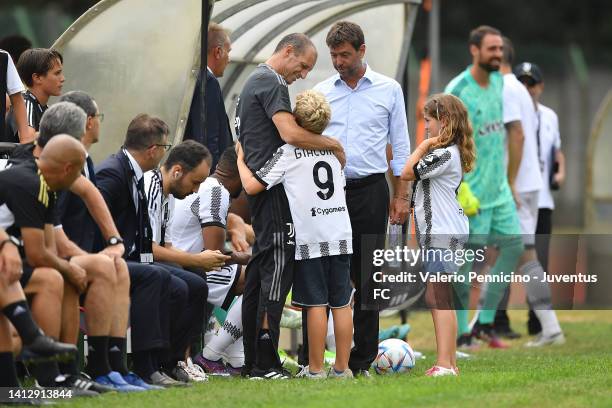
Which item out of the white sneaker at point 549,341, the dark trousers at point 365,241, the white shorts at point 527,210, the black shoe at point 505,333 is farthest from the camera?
the black shoe at point 505,333

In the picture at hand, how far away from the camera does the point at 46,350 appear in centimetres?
749

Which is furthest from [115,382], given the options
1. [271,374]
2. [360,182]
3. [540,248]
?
[540,248]

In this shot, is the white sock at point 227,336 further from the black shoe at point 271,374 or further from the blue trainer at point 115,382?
the blue trainer at point 115,382

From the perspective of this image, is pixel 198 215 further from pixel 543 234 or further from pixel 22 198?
pixel 543 234

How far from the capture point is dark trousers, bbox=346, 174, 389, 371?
986 centimetres

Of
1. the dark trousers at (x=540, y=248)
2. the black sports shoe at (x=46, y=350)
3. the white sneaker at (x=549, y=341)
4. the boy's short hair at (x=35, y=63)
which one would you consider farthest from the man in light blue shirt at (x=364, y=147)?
the dark trousers at (x=540, y=248)

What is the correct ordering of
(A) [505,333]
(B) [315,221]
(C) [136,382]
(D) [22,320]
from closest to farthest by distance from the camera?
(D) [22,320] → (C) [136,382] → (B) [315,221] → (A) [505,333]

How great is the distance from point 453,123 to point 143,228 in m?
2.22

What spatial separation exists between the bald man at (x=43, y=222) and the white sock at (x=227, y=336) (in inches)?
90.7

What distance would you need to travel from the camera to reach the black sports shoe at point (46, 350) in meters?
7.49

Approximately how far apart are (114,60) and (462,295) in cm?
365

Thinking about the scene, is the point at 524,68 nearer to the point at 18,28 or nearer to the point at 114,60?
the point at 114,60

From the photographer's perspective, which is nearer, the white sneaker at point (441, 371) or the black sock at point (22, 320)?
the black sock at point (22, 320)

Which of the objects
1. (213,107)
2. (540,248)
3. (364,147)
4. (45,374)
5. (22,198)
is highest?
(213,107)
